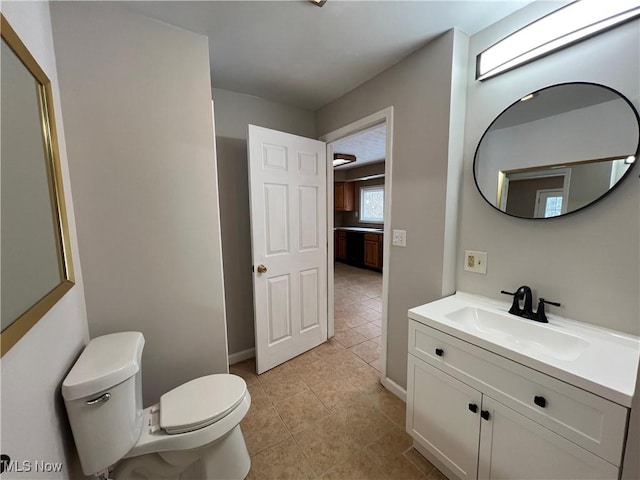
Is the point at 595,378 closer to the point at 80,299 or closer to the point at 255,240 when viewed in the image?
the point at 255,240

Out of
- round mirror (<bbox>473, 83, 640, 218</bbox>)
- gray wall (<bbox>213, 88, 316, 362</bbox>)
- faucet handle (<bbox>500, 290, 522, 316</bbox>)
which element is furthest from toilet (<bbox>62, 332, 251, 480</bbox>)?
round mirror (<bbox>473, 83, 640, 218</bbox>)

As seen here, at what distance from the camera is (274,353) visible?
7.09ft

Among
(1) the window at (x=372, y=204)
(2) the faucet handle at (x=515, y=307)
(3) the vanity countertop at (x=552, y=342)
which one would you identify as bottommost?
(3) the vanity countertop at (x=552, y=342)

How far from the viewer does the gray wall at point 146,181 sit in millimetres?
1176

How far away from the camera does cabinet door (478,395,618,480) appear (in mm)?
794

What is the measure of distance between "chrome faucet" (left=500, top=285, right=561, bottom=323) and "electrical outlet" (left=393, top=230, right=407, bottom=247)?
66cm

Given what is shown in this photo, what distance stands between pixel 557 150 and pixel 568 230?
0.38m

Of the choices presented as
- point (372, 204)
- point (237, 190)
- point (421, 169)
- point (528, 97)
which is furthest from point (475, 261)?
point (372, 204)

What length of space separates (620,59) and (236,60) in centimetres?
193

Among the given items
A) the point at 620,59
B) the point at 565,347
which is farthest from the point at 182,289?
the point at 620,59

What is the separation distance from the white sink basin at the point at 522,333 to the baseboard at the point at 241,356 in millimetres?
1811

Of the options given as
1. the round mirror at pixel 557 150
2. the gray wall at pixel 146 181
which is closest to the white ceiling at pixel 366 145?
the round mirror at pixel 557 150

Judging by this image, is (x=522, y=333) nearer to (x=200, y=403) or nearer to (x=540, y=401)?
(x=540, y=401)

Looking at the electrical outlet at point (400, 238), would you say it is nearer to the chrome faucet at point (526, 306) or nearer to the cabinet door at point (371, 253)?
the chrome faucet at point (526, 306)
